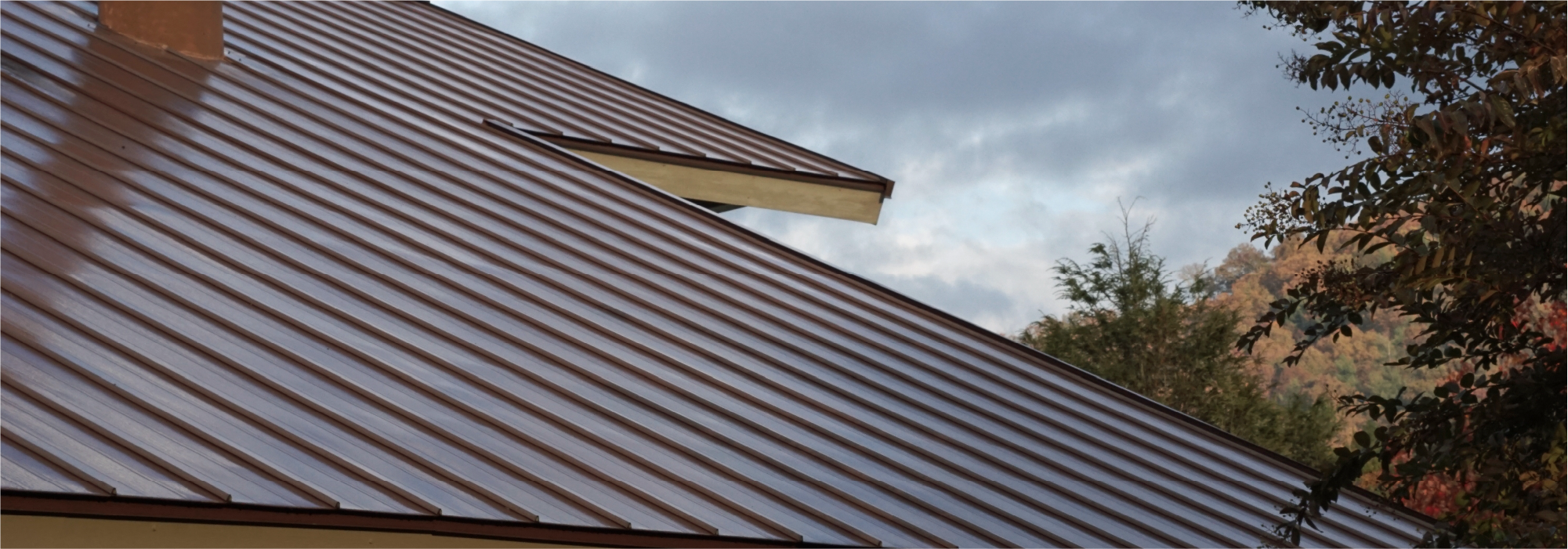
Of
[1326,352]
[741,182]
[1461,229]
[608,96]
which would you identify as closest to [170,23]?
[608,96]

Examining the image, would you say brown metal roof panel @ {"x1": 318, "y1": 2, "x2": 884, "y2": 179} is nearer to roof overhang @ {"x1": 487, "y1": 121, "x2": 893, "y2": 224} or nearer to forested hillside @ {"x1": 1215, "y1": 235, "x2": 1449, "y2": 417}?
roof overhang @ {"x1": 487, "y1": 121, "x2": 893, "y2": 224}

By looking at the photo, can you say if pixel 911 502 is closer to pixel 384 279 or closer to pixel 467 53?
pixel 384 279

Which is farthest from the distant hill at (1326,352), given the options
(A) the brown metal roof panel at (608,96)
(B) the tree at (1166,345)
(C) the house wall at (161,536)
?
(C) the house wall at (161,536)

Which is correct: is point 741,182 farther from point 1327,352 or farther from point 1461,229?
point 1327,352

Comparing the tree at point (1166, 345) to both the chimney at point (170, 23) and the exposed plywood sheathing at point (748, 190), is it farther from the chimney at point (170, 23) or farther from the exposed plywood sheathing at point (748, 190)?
the chimney at point (170, 23)

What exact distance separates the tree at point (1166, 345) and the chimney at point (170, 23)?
59.9 feet

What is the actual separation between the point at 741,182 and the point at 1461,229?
5.45 meters

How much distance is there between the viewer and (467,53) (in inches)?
381

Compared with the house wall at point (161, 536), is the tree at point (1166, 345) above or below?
above

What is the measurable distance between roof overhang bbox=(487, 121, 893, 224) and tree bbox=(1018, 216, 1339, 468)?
15.3m

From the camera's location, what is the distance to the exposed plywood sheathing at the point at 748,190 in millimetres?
8445

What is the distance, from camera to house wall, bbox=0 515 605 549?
12.5 ft

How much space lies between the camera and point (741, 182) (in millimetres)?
8633

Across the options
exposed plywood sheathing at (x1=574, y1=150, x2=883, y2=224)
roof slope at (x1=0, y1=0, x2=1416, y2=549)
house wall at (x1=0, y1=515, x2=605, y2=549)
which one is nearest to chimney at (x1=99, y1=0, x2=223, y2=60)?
roof slope at (x1=0, y1=0, x2=1416, y2=549)
